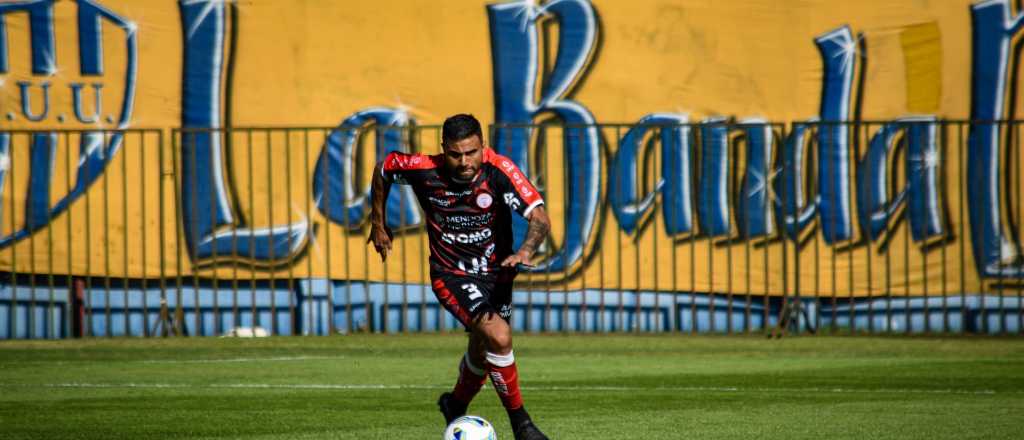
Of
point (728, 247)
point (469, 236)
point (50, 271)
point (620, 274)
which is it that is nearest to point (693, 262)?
point (728, 247)

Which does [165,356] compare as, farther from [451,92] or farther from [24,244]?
[451,92]

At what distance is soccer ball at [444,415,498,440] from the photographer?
787 cm

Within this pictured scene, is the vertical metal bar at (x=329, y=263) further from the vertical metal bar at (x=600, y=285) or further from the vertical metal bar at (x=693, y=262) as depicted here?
the vertical metal bar at (x=693, y=262)

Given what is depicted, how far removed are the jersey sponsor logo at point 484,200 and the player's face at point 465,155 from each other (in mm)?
181

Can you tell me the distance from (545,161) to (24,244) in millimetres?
6113

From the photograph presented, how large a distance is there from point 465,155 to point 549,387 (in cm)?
403

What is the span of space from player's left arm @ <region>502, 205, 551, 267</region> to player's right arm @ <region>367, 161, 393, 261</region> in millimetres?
940

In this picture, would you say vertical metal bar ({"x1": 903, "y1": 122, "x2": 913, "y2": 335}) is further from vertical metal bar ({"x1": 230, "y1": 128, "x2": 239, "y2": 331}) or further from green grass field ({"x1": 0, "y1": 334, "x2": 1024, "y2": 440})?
vertical metal bar ({"x1": 230, "y1": 128, "x2": 239, "y2": 331})

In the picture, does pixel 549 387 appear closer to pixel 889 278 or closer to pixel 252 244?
pixel 889 278

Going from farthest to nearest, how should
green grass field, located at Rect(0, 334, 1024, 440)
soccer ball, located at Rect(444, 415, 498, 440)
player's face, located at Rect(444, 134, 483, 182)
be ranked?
green grass field, located at Rect(0, 334, 1024, 440), player's face, located at Rect(444, 134, 483, 182), soccer ball, located at Rect(444, 415, 498, 440)

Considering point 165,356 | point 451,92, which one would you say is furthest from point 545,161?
point 165,356

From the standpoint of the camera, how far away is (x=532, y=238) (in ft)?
28.0

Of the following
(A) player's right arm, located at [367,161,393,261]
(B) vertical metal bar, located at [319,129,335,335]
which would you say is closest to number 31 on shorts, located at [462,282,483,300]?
(A) player's right arm, located at [367,161,393,261]

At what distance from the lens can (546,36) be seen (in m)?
18.2
